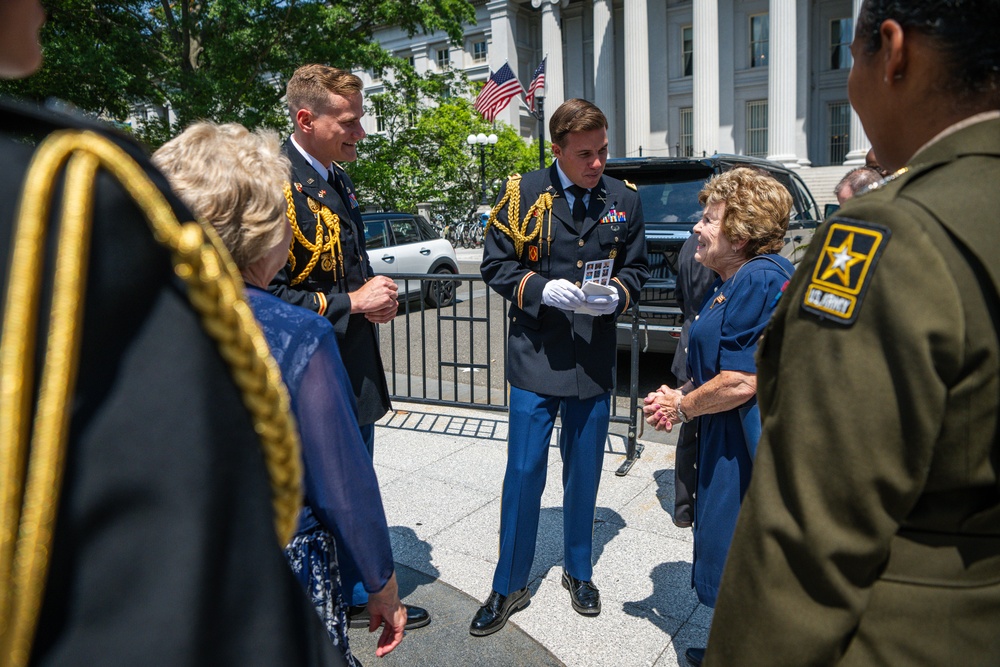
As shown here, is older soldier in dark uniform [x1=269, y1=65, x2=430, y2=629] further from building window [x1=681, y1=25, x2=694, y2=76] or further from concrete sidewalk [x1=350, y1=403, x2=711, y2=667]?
building window [x1=681, y1=25, x2=694, y2=76]

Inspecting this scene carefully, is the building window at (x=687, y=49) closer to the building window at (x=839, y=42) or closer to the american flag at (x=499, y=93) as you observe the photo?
the building window at (x=839, y=42)

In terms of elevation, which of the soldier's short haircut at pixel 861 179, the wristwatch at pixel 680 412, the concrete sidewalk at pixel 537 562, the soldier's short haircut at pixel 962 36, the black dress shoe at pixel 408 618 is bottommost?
the concrete sidewalk at pixel 537 562

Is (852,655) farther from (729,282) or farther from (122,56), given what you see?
(122,56)

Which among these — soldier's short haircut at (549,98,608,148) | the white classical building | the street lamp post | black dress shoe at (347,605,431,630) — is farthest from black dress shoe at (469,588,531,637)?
the white classical building

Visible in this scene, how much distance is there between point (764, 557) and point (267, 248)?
1158 mm

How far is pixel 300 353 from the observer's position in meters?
1.51

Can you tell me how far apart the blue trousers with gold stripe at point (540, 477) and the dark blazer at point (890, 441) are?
205 cm

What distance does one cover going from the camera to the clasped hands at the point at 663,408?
2.92m

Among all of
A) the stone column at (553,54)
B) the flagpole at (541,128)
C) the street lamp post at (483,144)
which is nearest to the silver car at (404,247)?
the flagpole at (541,128)

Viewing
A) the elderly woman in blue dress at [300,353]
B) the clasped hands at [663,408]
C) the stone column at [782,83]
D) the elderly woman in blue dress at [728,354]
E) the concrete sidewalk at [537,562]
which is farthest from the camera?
the stone column at [782,83]

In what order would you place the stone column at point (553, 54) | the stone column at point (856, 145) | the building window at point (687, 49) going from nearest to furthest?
the stone column at point (856, 145) < the building window at point (687, 49) < the stone column at point (553, 54)

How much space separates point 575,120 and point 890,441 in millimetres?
2428

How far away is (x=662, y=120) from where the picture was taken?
40938mm

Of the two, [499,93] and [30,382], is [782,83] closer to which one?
[499,93]
